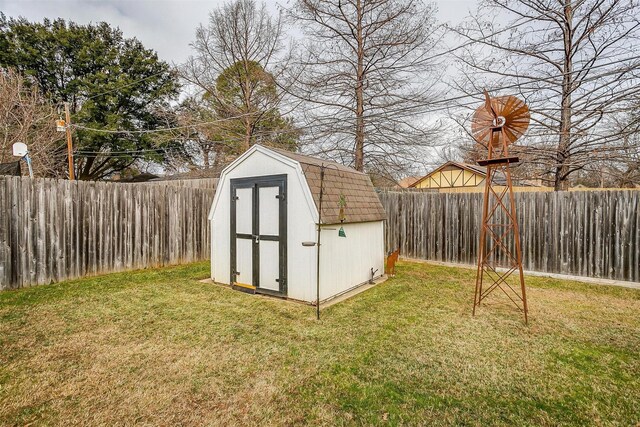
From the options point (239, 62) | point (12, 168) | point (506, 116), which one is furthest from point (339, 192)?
point (239, 62)

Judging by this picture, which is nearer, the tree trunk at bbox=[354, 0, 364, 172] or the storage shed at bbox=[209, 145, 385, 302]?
the storage shed at bbox=[209, 145, 385, 302]

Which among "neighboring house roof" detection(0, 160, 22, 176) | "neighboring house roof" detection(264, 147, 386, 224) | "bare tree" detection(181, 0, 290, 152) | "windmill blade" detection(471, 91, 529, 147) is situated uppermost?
"bare tree" detection(181, 0, 290, 152)

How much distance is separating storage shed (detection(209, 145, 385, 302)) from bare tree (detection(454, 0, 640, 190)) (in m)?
4.67

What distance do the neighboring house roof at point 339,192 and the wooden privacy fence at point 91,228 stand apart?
3.76m

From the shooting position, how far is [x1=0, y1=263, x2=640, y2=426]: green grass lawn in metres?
2.15

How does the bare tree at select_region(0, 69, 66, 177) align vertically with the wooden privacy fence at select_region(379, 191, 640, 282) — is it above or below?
above

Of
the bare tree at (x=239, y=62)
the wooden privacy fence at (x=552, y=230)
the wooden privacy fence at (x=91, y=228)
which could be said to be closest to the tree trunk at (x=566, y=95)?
the wooden privacy fence at (x=552, y=230)

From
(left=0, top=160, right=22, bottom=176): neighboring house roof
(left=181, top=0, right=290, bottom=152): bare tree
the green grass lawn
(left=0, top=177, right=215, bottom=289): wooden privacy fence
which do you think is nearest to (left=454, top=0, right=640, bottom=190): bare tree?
the green grass lawn

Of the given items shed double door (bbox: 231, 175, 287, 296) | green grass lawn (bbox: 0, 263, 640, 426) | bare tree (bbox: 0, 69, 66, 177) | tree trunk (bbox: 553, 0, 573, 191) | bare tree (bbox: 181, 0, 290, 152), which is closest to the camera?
green grass lawn (bbox: 0, 263, 640, 426)

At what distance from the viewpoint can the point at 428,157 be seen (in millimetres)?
10375

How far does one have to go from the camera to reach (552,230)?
6.47 metres

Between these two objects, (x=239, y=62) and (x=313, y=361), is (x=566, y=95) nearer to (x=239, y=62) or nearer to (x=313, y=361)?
(x=313, y=361)

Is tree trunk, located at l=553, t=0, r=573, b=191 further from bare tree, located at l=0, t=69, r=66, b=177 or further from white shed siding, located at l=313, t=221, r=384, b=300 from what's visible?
bare tree, located at l=0, t=69, r=66, b=177

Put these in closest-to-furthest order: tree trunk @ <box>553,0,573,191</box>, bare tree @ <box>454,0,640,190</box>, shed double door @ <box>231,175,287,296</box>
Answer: shed double door @ <box>231,175,287,296</box>, bare tree @ <box>454,0,640,190</box>, tree trunk @ <box>553,0,573,191</box>
